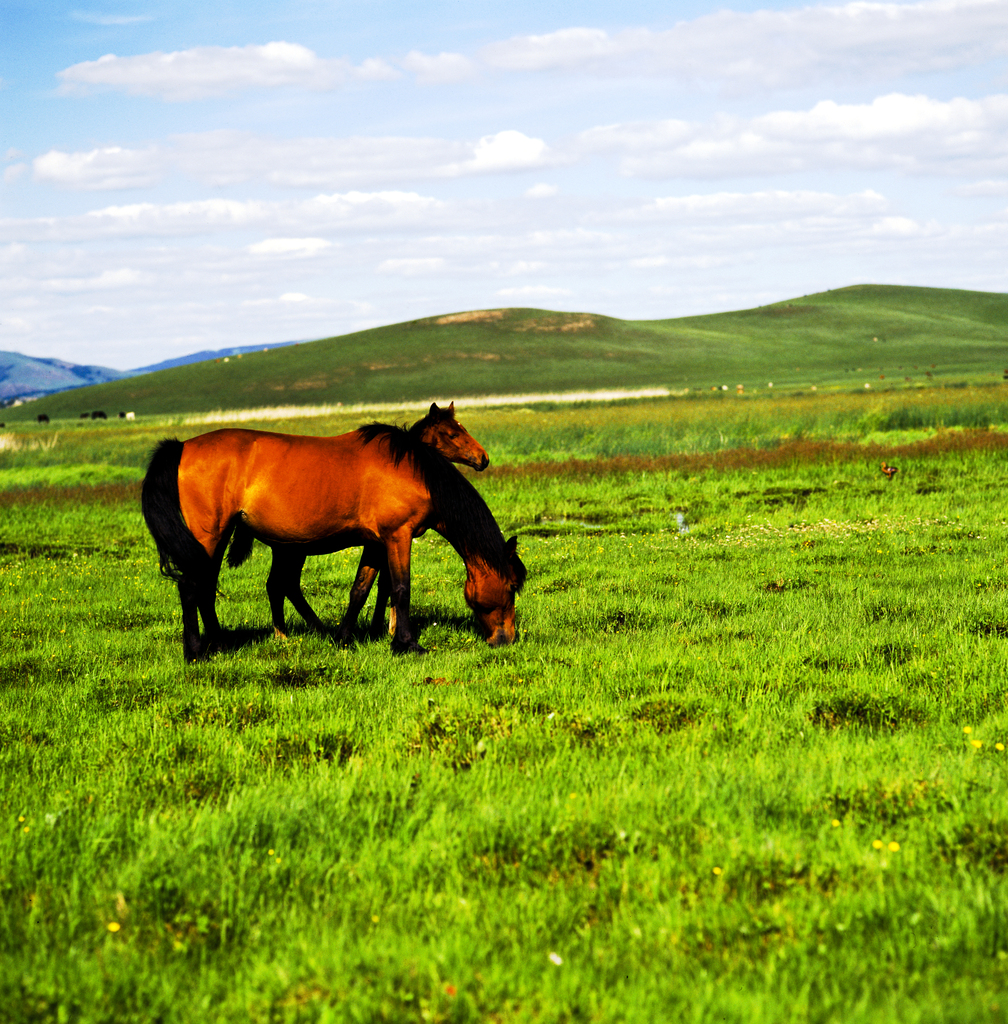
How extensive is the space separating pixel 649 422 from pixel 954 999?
126ft

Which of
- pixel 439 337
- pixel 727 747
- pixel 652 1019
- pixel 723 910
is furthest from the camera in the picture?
pixel 439 337

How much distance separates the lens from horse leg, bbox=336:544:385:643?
9891mm

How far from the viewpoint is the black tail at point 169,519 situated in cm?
902

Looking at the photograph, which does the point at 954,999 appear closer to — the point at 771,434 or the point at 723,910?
the point at 723,910

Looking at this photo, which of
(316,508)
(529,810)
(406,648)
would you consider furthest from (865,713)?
(316,508)

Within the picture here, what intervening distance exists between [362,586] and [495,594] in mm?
1598

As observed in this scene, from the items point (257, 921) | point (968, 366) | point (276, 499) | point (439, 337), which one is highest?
point (439, 337)

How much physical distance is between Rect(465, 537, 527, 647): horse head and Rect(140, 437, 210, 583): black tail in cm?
269

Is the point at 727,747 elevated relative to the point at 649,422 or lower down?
lower down

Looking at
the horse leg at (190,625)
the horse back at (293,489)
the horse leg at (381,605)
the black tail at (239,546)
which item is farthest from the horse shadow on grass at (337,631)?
the horse back at (293,489)

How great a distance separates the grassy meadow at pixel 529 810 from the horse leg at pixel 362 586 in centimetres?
32

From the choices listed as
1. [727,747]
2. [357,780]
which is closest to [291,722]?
[357,780]

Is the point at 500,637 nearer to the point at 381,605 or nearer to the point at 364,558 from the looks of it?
the point at 381,605

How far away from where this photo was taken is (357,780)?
218 inches
